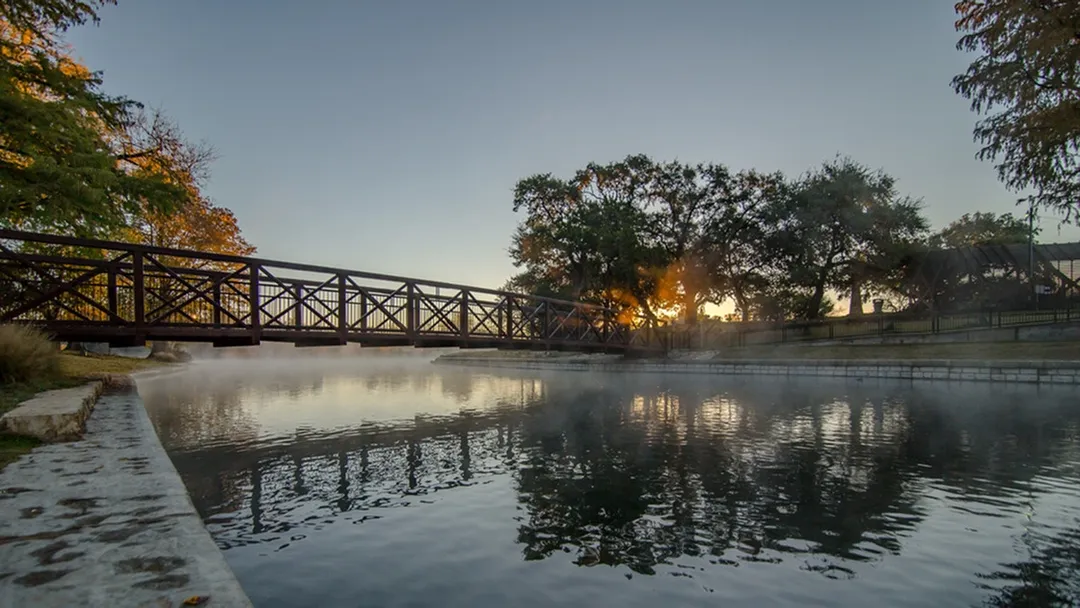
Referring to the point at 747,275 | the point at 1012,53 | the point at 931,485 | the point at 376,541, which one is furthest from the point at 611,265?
the point at 376,541

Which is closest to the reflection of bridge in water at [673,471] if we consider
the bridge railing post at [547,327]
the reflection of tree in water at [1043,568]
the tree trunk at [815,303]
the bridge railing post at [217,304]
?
the reflection of tree in water at [1043,568]

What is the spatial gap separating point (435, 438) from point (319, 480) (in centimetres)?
398

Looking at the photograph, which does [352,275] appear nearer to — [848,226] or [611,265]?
[611,265]

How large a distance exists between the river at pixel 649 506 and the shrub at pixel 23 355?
8.88ft

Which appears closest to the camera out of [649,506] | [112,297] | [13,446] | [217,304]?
[13,446]

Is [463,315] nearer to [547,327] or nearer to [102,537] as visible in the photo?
[547,327]

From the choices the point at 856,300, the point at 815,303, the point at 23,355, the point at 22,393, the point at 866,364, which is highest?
the point at 856,300

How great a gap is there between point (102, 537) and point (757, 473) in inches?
315

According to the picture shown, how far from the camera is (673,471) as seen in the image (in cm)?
910

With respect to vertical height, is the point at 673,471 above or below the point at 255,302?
below

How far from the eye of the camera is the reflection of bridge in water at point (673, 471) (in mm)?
6340

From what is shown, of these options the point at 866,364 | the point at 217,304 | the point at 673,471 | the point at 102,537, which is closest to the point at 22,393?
the point at 217,304

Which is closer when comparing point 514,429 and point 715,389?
point 514,429

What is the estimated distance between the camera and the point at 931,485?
8.16 metres
